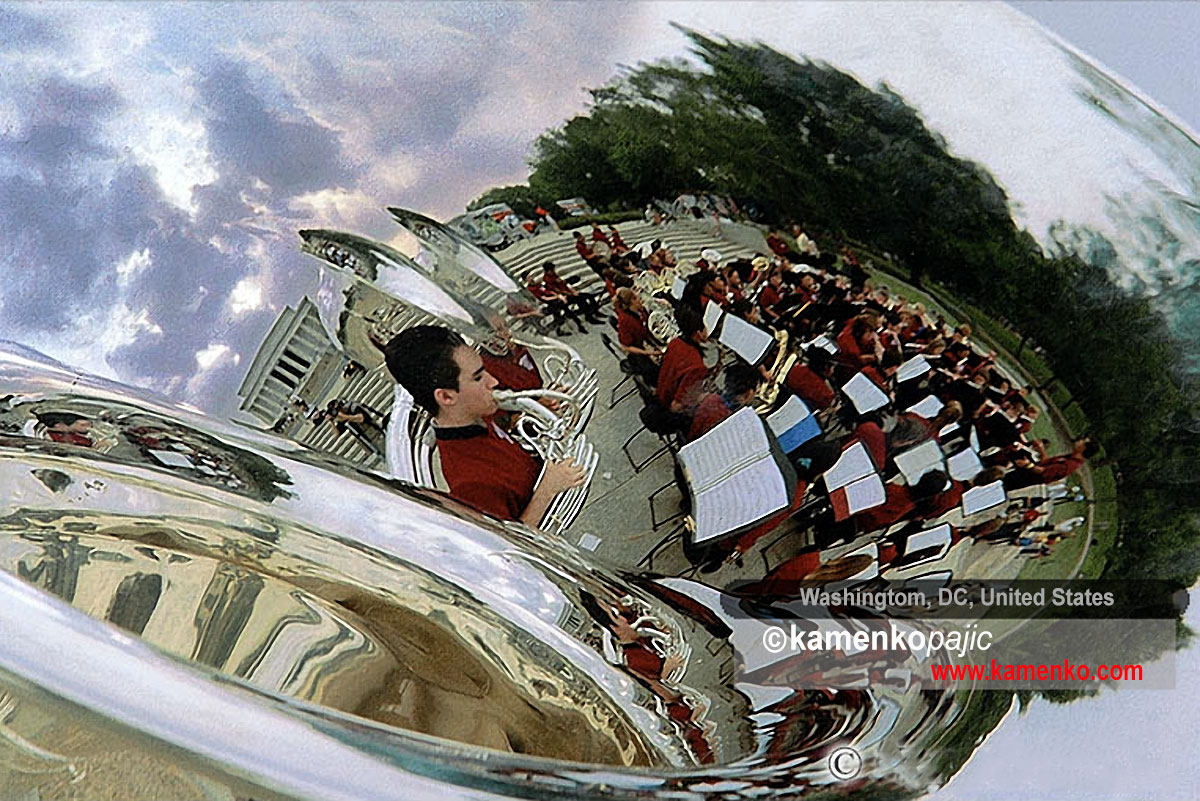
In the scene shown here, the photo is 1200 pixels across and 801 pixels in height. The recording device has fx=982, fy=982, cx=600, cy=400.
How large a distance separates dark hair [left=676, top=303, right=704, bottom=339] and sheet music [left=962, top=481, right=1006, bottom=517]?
0.39 ft

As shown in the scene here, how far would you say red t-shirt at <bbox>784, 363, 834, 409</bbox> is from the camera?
1.19ft

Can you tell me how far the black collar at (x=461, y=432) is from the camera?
0.38 m

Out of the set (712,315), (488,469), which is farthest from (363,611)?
(712,315)

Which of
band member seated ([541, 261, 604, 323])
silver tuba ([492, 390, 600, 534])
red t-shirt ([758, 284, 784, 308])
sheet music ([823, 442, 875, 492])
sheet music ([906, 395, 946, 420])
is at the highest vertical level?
red t-shirt ([758, 284, 784, 308])

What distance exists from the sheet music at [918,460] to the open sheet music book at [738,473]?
0.04 m

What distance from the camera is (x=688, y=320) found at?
365mm

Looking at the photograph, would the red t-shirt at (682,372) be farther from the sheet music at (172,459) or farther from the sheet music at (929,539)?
the sheet music at (172,459)

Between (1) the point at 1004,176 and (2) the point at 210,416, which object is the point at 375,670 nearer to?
(2) the point at 210,416

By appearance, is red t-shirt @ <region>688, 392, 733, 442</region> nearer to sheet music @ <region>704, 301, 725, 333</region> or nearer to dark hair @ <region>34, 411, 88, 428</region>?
sheet music @ <region>704, 301, 725, 333</region>

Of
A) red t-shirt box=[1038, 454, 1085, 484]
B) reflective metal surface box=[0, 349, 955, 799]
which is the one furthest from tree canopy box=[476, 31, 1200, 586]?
reflective metal surface box=[0, 349, 955, 799]

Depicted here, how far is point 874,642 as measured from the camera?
39 cm

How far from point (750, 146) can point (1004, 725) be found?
239 millimetres

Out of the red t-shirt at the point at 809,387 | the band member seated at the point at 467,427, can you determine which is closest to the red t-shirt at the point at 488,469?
the band member seated at the point at 467,427

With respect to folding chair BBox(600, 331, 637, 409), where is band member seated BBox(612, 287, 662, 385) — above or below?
above
